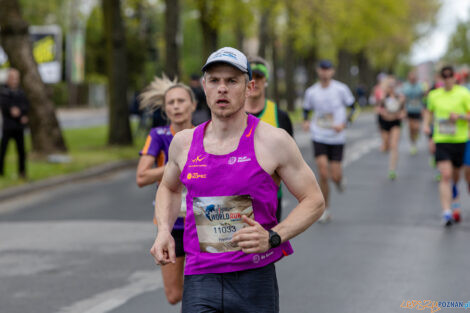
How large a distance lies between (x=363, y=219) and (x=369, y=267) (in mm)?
3117

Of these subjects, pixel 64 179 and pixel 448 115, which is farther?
pixel 64 179

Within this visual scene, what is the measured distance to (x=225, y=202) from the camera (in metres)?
3.64

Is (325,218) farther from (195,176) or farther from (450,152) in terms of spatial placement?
(195,176)

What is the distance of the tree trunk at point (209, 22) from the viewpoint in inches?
1086

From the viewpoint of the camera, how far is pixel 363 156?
21.8 meters

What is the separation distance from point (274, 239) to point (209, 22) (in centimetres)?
2488

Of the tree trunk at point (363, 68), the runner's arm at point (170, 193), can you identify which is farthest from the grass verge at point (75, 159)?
the tree trunk at point (363, 68)

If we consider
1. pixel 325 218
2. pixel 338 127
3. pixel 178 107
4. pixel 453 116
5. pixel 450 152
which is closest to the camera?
pixel 178 107

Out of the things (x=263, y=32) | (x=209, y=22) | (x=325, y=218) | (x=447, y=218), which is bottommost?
(x=325, y=218)

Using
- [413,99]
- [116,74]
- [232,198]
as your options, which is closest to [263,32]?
[116,74]

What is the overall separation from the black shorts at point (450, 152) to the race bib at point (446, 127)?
0.15 m

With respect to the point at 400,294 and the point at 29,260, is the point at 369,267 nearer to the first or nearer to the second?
the point at 400,294

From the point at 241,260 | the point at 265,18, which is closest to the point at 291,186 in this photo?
the point at 241,260

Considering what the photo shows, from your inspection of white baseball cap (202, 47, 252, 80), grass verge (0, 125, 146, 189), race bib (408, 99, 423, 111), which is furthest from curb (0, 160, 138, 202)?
white baseball cap (202, 47, 252, 80)
